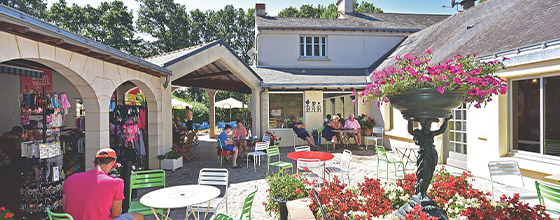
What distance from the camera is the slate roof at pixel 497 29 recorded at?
18.8 ft

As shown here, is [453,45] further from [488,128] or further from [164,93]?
[164,93]

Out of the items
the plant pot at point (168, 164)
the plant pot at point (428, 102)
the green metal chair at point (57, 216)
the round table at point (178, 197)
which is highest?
the plant pot at point (428, 102)

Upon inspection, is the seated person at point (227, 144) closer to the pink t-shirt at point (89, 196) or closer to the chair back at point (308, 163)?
the chair back at point (308, 163)

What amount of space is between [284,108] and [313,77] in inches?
76.8

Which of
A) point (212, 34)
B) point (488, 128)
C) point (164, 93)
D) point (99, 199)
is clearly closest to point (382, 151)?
point (488, 128)

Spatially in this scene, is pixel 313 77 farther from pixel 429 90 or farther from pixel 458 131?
pixel 429 90

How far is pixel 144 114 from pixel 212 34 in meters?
31.7

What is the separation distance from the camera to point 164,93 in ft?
25.8

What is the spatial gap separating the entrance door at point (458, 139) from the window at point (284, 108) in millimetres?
6104

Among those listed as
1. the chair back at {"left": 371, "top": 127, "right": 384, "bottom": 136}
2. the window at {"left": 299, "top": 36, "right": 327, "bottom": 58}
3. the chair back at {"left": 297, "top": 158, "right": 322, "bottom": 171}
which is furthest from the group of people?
the chair back at {"left": 297, "top": 158, "right": 322, "bottom": 171}

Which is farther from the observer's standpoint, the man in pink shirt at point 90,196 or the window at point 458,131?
the window at point 458,131

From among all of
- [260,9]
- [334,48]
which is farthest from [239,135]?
[260,9]

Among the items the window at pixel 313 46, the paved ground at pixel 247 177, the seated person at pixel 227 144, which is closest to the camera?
the paved ground at pixel 247 177

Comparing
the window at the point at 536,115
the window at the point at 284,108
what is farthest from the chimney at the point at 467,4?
the window at the point at 284,108
